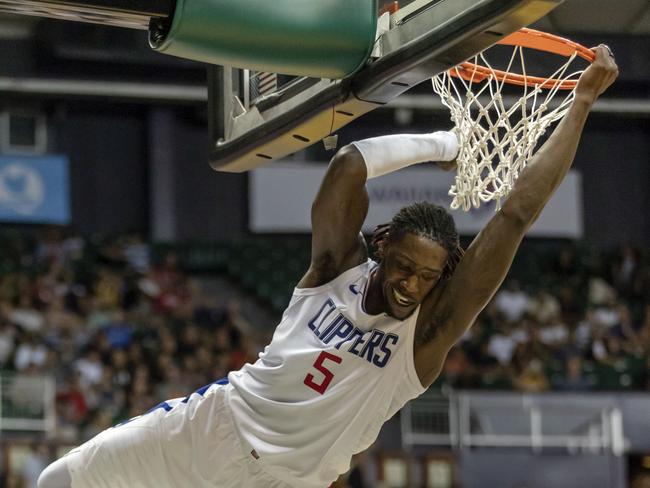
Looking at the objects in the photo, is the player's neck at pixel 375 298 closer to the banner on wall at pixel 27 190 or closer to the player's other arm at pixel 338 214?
the player's other arm at pixel 338 214

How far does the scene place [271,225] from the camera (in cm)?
1766

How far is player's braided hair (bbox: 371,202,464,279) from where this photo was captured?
360 centimetres

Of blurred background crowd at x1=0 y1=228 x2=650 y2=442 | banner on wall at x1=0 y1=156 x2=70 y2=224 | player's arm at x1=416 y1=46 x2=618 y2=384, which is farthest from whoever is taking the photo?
banner on wall at x1=0 y1=156 x2=70 y2=224

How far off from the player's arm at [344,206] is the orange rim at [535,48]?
41 cm

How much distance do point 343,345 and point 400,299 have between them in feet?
0.81

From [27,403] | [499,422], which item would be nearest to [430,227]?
[27,403]

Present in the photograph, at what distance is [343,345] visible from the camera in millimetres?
3697

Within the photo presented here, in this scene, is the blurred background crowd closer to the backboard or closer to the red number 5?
the backboard

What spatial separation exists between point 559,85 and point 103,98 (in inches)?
526

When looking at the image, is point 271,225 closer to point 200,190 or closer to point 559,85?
point 200,190

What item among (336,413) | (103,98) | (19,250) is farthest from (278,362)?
(103,98)

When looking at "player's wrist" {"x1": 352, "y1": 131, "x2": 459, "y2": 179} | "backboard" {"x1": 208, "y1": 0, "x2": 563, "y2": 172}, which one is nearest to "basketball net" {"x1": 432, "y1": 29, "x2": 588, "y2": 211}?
"player's wrist" {"x1": 352, "y1": 131, "x2": 459, "y2": 179}

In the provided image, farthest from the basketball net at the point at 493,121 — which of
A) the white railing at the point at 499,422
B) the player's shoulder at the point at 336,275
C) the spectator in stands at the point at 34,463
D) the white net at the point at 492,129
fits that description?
the white railing at the point at 499,422

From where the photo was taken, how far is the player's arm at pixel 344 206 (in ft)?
12.3
